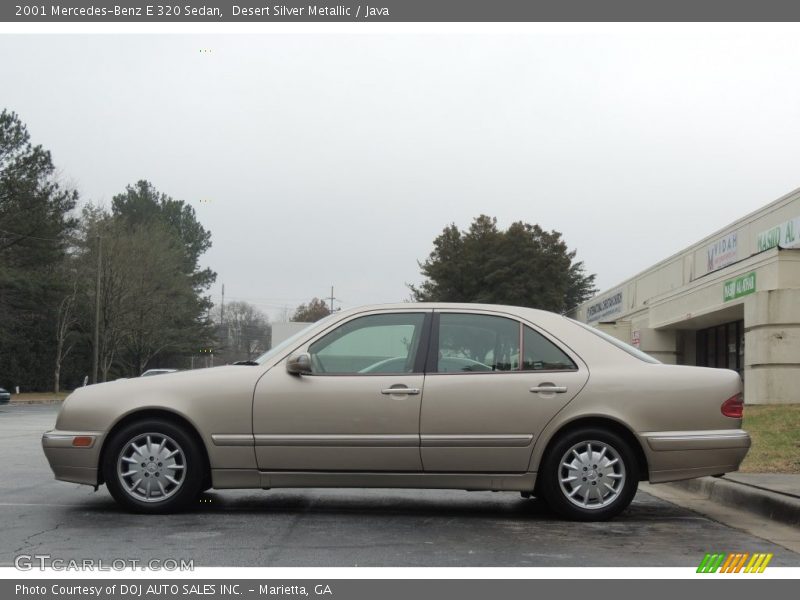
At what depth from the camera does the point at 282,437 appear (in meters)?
7.10

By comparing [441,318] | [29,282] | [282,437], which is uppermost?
[29,282]

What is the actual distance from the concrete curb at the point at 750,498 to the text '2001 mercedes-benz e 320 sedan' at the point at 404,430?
0.59 metres

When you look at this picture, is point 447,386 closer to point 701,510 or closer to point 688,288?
point 701,510

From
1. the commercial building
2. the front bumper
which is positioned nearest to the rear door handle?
the front bumper

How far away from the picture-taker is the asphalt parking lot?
5.73 meters

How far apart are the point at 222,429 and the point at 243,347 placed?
10685 cm

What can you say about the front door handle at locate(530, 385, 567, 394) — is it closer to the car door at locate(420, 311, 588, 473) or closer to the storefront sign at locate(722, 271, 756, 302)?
the car door at locate(420, 311, 588, 473)

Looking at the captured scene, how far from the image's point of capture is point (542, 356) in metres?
7.39

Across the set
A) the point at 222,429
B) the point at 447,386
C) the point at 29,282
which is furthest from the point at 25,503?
the point at 29,282

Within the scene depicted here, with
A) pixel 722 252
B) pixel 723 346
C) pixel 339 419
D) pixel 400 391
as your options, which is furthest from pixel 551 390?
pixel 723 346

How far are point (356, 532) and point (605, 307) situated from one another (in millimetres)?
41502

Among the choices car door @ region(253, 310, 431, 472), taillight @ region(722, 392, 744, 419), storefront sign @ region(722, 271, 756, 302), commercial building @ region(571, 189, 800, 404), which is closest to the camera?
car door @ region(253, 310, 431, 472)

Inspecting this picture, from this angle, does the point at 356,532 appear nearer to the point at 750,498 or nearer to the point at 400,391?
the point at 400,391

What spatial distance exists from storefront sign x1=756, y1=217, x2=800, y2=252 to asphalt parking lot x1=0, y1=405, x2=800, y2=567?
56.1 feet
